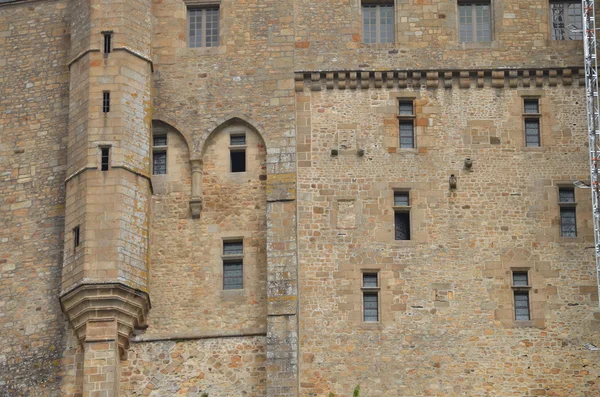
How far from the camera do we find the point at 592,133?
40969mm

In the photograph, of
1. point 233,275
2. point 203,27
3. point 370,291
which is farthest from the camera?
point 203,27

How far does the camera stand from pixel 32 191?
4206 cm

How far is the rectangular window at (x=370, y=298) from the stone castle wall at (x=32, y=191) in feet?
21.5

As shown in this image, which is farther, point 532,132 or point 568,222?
point 532,132

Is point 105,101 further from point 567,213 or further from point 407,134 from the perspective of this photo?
point 567,213

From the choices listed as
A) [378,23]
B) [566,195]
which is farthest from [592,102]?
[378,23]

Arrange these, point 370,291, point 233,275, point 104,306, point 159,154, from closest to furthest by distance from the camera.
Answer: point 104,306
point 370,291
point 233,275
point 159,154

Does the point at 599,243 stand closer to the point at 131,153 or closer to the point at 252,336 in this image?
the point at 252,336

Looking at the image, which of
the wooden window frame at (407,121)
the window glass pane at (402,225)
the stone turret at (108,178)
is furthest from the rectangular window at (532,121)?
the stone turret at (108,178)

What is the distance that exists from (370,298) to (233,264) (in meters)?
3.11

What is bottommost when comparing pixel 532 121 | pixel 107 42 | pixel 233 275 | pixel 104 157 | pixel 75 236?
pixel 233 275

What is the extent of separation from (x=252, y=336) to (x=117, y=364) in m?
2.93

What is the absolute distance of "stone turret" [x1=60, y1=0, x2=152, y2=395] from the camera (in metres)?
39.5

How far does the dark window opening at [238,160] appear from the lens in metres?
41.9
